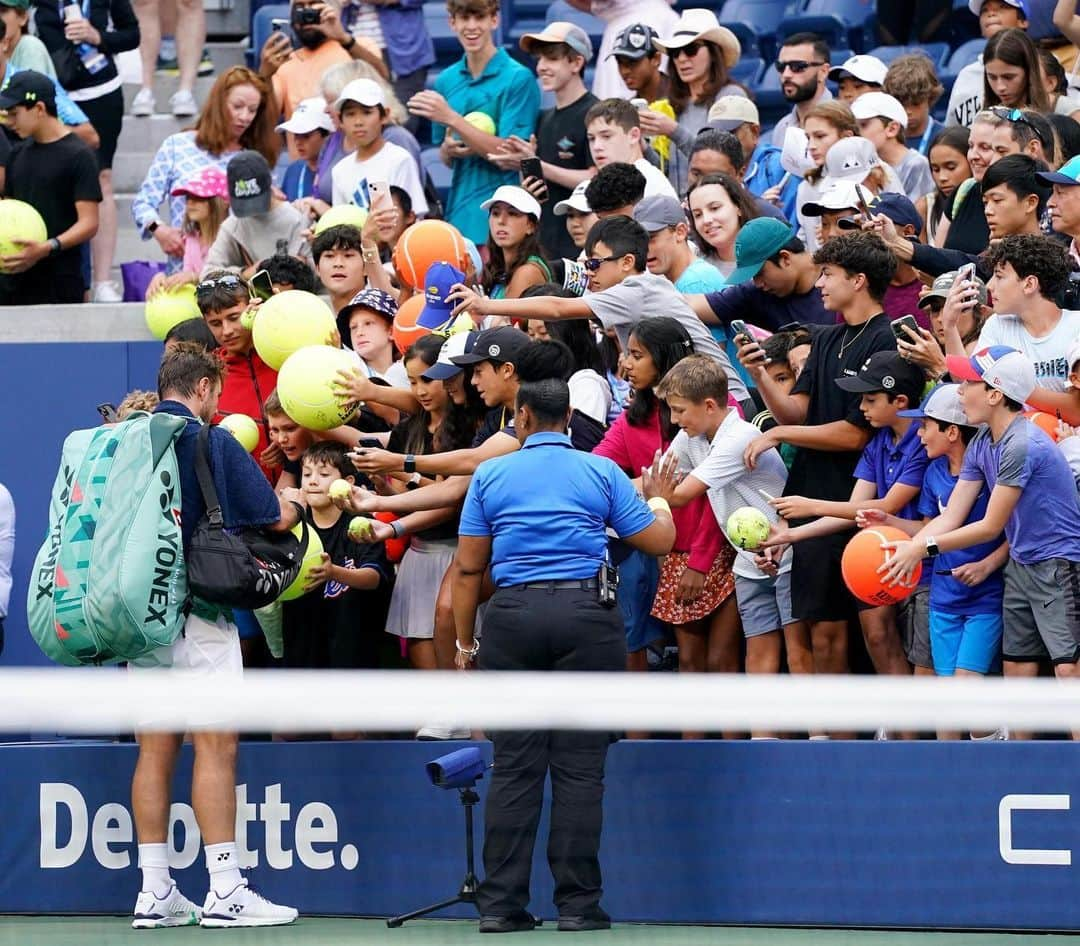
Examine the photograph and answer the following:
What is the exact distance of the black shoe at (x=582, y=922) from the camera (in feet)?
21.6

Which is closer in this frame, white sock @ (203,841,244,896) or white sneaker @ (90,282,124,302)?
white sock @ (203,841,244,896)

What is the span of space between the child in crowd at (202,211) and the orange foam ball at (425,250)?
1.37 metres

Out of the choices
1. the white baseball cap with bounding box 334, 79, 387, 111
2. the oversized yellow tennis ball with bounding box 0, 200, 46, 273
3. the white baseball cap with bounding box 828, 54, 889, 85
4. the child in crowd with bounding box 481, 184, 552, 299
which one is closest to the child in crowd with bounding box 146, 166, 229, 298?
the oversized yellow tennis ball with bounding box 0, 200, 46, 273

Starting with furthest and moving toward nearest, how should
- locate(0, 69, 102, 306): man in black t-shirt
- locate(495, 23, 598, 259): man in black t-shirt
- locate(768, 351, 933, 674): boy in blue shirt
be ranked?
locate(495, 23, 598, 259): man in black t-shirt, locate(0, 69, 102, 306): man in black t-shirt, locate(768, 351, 933, 674): boy in blue shirt

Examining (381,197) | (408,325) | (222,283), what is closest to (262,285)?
(222,283)

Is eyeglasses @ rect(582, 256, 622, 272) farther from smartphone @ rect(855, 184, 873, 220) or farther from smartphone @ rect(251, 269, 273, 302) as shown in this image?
smartphone @ rect(251, 269, 273, 302)

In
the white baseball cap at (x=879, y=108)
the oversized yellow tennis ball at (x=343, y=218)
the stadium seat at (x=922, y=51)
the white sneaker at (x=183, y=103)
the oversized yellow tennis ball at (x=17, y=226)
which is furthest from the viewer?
the white sneaker at (x=183, y=103)

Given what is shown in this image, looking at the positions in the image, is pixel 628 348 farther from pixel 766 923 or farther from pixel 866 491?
pixel 766 923

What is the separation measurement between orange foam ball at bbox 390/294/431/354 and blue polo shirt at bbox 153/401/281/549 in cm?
136

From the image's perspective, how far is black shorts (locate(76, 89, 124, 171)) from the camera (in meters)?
11.3

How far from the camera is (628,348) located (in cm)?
737

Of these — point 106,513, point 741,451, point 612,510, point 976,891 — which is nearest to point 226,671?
point 106,513

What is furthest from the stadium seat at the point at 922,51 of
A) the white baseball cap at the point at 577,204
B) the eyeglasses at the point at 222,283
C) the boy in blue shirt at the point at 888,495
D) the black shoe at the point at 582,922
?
the black shoe at the point at 582,922

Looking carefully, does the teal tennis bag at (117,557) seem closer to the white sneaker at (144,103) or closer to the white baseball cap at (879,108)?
the white baseball cap at (879,108)
